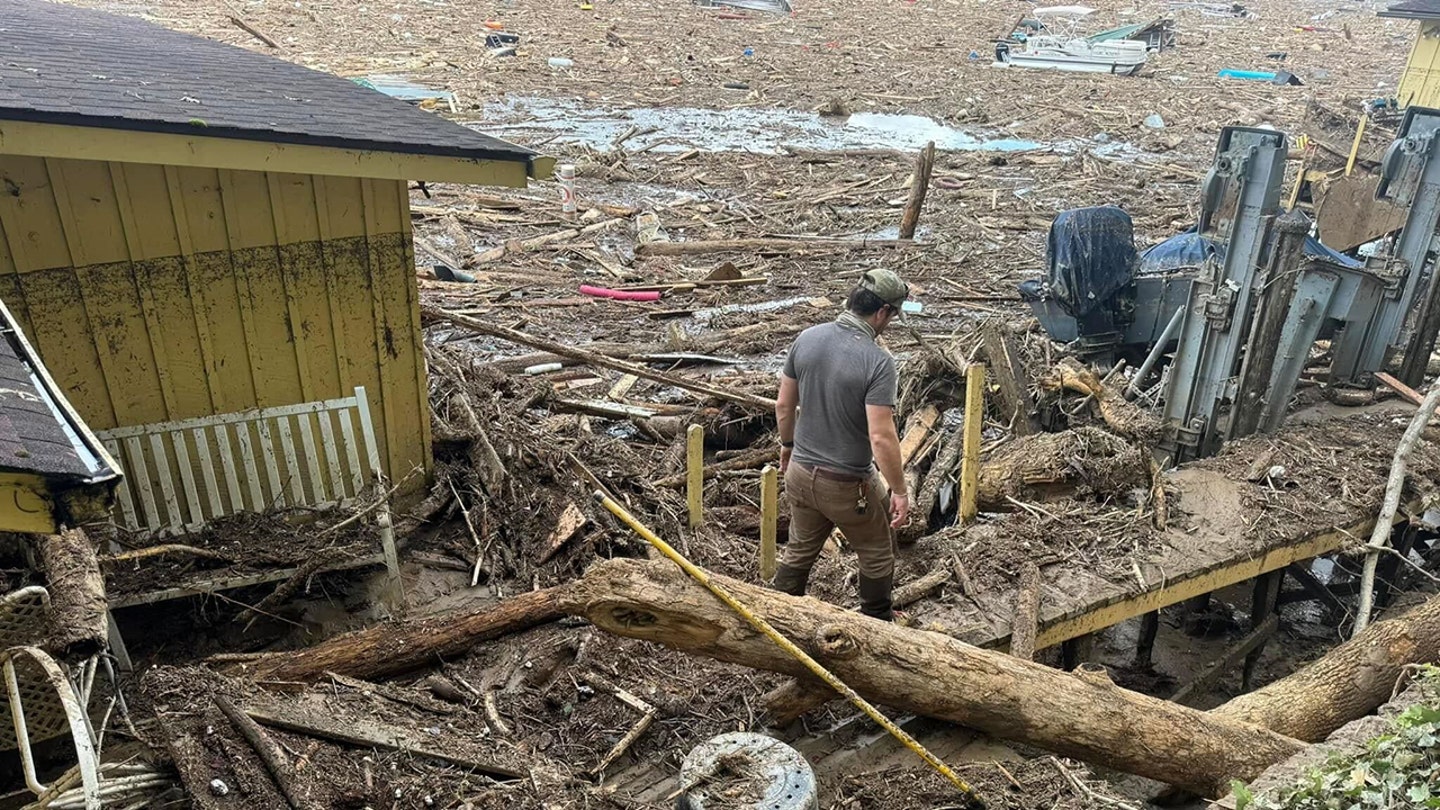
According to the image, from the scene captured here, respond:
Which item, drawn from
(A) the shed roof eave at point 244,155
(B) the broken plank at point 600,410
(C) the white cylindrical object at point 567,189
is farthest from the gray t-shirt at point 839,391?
(C) the white cylindrical object at point 567,189

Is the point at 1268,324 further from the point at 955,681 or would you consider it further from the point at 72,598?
the point at 72,598

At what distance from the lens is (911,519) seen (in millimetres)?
6703

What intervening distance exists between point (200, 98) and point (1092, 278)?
23.6ft

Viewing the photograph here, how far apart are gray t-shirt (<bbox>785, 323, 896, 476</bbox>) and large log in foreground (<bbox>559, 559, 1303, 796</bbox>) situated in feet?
2.84

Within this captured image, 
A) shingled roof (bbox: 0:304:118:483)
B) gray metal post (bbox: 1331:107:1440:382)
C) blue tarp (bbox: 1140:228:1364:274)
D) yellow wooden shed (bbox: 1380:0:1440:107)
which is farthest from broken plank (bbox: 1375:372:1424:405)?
yellow wooden shed (bbox: 1380:0:1440:107)

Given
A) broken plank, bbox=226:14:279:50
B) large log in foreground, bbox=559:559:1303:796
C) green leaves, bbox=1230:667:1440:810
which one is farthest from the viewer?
broken plank, bbox=226:14:279:50

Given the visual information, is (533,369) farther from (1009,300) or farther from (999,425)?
(1009,300)

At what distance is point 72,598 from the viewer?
12.6ft

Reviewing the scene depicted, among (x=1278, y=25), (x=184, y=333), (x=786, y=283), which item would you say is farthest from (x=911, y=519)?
(x=1278, y=25)

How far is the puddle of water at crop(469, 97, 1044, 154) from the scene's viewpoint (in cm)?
2259

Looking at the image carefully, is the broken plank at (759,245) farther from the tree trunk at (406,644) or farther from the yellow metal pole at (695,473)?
the tree trunk at (406,644)

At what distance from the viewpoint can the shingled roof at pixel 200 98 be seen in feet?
17.0

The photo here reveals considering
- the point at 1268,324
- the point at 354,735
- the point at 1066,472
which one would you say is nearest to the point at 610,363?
the point at 1066,472

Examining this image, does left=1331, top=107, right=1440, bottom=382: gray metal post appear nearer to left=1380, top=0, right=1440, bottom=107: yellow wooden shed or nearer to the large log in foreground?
the large log in foreground
